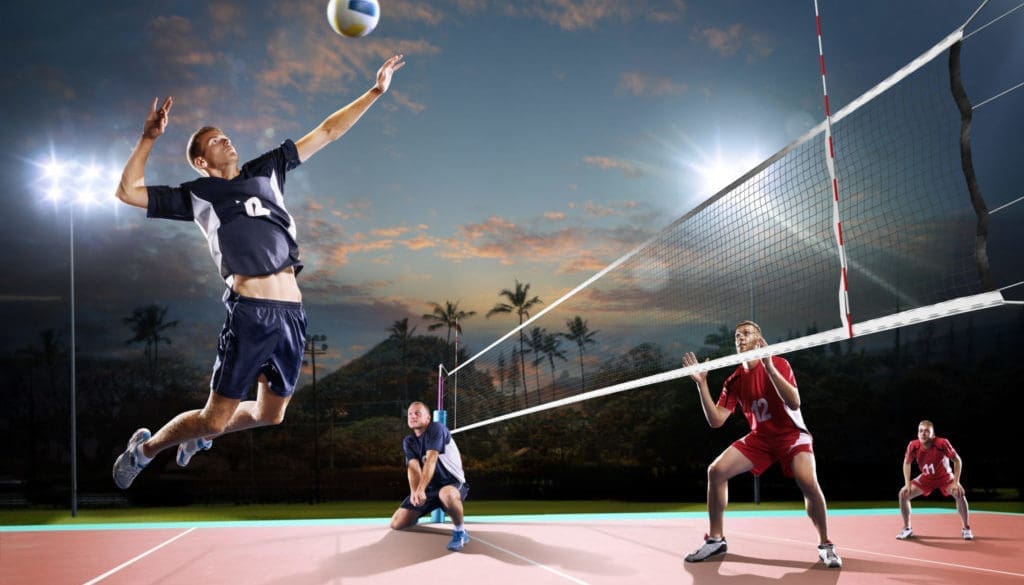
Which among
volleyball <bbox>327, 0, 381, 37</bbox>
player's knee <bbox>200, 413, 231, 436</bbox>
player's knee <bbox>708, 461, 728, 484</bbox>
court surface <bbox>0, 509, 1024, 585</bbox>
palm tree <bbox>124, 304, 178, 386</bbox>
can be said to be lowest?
court surface <bbox>0, 509, 1024, 585</bbox>

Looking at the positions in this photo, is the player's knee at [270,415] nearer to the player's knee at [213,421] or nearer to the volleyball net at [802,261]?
the player's knee at [213,421]

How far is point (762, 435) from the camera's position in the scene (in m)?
5.79

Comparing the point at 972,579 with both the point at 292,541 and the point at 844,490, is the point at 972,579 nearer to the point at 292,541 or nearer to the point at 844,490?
the point at 292,541

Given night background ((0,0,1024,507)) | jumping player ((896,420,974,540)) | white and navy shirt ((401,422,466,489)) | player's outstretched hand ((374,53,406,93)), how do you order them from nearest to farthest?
player's outstretched hand ((374,53,406,93)) < white and navy shirt ((401,422,466,489)) < jumping player ((896,420,974,540)) < night background ((0,0,1024,507))

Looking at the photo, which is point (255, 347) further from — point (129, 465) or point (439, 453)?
point (439, 453)

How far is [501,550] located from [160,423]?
27.8m

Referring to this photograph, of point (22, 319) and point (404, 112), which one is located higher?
point (404, 112)

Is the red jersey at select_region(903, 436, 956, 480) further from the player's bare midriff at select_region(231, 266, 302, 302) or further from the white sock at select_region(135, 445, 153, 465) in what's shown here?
the white sock at select_region(135, 445, 153, 465)

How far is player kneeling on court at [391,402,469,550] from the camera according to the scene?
7449mm

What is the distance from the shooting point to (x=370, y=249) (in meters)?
33.0

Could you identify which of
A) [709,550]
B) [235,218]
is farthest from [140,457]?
[709,550]

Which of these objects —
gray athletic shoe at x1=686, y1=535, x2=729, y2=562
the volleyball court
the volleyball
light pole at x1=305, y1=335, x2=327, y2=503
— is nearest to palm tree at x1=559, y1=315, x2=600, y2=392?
light pole at x1=305, y1=335, x2=327, y2=503

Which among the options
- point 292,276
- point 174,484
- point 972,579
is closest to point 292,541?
point 292,276

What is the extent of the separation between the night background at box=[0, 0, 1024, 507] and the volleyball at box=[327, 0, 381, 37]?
22457 mm
